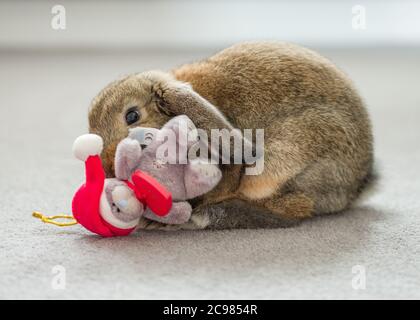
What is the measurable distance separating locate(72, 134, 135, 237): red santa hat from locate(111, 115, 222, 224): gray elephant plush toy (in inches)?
1.7

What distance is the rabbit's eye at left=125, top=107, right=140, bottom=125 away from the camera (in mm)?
1978

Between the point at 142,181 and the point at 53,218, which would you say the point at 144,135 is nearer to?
the point at 142,181

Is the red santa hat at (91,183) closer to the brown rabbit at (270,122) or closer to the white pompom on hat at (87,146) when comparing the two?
the white pompom on hat at (87,146)

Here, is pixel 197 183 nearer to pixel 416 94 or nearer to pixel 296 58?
pixel 296 58

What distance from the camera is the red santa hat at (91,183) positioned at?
178 cm

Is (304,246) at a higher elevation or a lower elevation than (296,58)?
lower

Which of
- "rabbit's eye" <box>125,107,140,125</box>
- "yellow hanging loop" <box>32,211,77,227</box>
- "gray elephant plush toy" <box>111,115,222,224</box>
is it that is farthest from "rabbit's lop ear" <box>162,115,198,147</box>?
"yellow hanging loop" <box>32,211,77,227</box>

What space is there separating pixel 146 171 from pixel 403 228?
2.71 ft

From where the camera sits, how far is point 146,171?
1.87 meters

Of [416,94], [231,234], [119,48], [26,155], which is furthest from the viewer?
[119,48]

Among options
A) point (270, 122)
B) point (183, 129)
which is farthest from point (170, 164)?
point (270, 122)

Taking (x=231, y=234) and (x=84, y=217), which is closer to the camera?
(x=84, y=217)

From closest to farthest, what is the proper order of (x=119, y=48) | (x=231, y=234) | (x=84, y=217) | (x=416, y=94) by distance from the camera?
(x=84, y=217), (x=231, y=234), (x=416, y=94), (x=119, y=48)

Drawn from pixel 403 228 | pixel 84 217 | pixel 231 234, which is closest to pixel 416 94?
pixel 403 228
